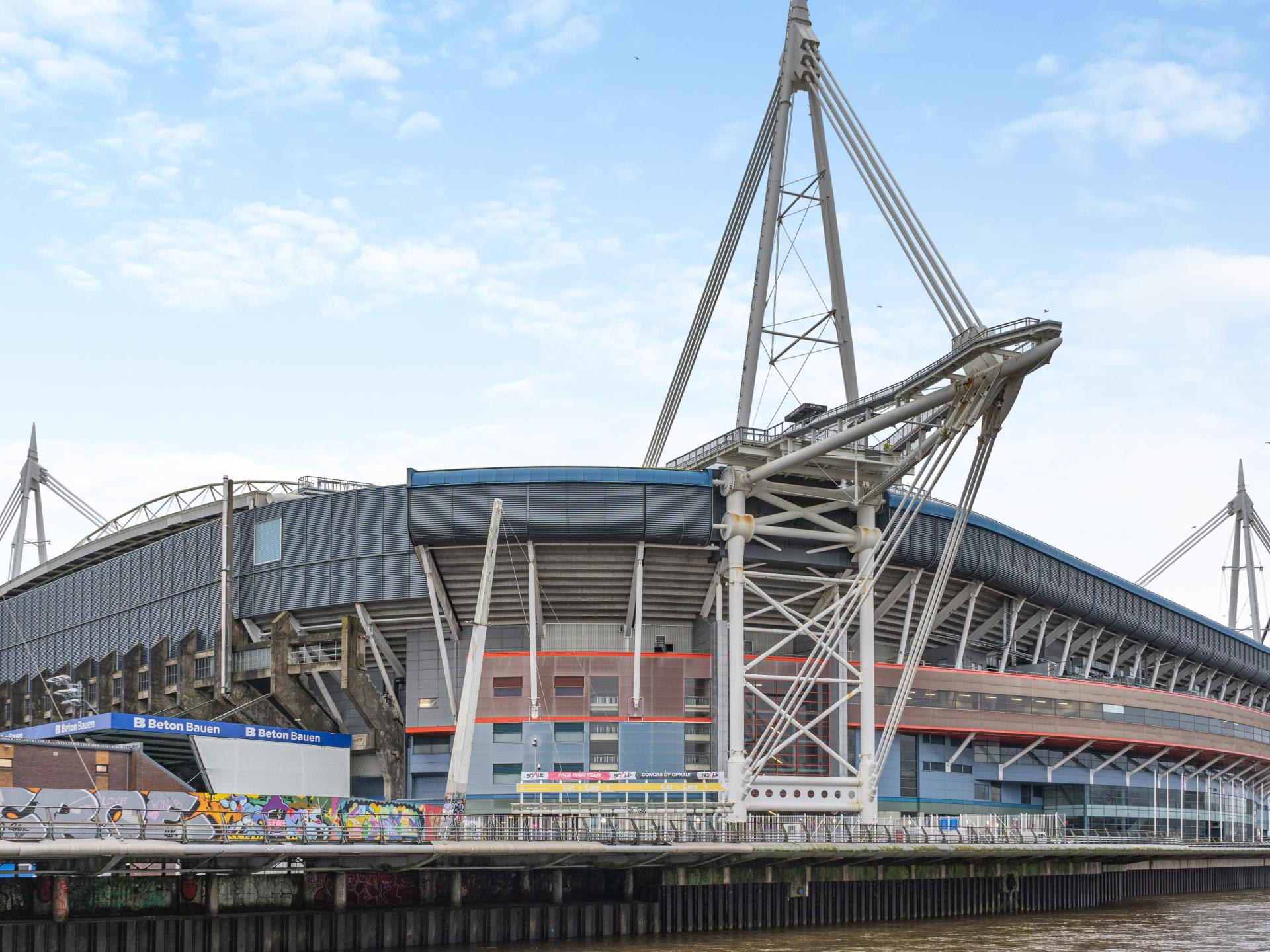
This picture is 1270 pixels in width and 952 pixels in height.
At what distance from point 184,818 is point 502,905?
14011 millimetres

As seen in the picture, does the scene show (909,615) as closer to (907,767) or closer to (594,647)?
(907,767)

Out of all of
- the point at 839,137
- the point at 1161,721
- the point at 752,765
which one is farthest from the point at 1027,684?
the point at 839,137

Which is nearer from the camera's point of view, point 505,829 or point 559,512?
point 505,829

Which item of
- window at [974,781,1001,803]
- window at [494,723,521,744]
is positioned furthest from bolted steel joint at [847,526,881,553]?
window at [494,723,521,744]

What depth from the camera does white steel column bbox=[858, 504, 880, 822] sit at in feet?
265

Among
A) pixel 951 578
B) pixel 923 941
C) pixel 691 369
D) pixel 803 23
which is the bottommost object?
pixel 923 941

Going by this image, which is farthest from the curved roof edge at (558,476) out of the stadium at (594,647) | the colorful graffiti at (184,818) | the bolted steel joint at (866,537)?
the colorful graffiti at (184,818)

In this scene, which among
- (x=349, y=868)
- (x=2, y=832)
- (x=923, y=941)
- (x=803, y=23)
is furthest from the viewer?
(x=803, y=23)

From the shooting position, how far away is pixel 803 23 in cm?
8519

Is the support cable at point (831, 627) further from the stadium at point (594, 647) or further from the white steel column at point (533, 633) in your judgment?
the white steel column at point (533, 633)

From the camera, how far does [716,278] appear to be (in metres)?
88.6

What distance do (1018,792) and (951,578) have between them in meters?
16.1

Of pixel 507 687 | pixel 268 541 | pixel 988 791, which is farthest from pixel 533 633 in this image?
pixel 988 791

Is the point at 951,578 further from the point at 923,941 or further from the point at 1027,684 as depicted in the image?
the point at 923,941
